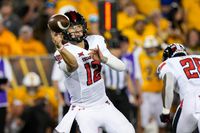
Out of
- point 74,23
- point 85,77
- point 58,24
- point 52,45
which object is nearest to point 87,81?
point 85,77

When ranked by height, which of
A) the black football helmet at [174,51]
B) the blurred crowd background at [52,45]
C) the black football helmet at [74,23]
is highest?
the black football helmet at [74,23]

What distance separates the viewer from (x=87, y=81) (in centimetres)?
1013

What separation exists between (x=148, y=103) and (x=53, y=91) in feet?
5.92

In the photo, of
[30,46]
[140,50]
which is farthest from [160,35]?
[30,46]

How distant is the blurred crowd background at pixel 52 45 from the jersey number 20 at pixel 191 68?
3861mm

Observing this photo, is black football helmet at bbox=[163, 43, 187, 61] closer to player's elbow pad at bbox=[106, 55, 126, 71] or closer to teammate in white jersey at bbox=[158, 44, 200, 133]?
teammate in white jersey at bbox=[158, 44, 200, 133]

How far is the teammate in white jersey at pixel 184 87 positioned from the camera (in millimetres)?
10578

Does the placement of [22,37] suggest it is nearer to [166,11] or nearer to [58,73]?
[58,73]

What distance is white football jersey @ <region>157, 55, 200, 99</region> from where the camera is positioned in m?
10.6

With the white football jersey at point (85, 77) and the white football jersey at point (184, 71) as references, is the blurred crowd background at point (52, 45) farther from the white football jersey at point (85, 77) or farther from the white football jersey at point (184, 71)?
the white football jersey at point (85, 77)

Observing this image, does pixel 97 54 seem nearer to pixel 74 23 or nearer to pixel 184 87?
pixel 74 23

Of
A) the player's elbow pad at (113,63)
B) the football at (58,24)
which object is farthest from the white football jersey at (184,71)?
the football at (58,24)

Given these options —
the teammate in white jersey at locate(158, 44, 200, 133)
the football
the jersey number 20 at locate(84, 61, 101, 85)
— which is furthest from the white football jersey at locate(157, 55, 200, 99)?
the football

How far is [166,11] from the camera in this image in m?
19.5
